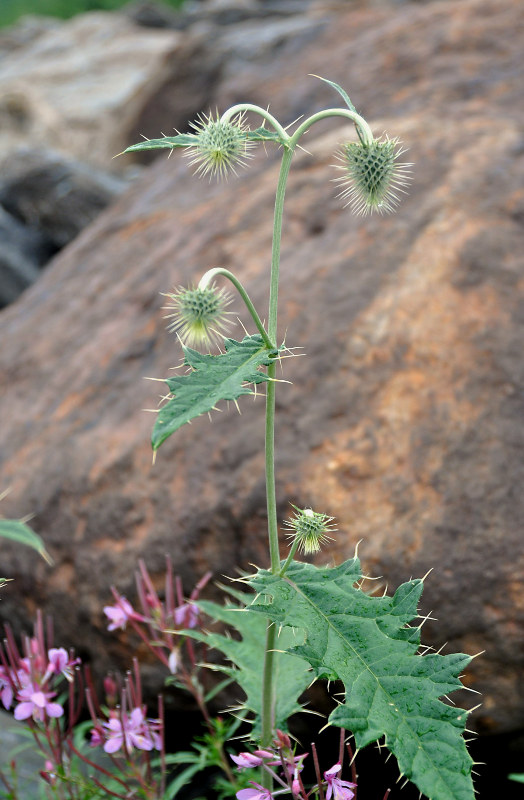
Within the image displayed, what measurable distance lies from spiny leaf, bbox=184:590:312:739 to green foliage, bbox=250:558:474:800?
10.5 inches

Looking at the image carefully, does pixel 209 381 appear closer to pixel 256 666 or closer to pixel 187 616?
pixel 256 666

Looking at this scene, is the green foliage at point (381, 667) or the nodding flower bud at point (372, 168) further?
the nodding flower bud at point (372, 168)

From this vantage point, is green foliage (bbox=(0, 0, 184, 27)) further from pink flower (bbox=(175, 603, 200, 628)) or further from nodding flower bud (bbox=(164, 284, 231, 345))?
nodding flower bud (bbox=(164, 284, 231, 345))

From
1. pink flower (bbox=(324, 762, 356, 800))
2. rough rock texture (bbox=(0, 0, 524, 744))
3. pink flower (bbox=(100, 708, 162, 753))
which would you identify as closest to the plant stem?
pink flower (bbox=(324, 762, 356, 800))

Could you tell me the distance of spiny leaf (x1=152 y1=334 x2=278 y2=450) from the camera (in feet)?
4.20

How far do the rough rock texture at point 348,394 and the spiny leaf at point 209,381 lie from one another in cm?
117

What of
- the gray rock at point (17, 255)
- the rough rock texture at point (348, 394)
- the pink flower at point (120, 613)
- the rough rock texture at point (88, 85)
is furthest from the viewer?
the rough rock texture at point (88, 85)

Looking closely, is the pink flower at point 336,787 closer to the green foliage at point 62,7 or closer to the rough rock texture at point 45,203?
the rough rock texture at point 45,203

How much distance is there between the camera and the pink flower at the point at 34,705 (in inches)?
71.4

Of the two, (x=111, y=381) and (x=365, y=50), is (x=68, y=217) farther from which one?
(x=111, y=381)

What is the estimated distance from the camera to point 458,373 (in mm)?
2709

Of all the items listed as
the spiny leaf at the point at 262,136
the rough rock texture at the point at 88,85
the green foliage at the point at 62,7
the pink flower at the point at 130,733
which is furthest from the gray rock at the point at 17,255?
the green foliage at the point at 62,7

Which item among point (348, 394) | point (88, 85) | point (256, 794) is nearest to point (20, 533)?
point (256, 794)

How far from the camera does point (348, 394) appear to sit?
9.05ft
